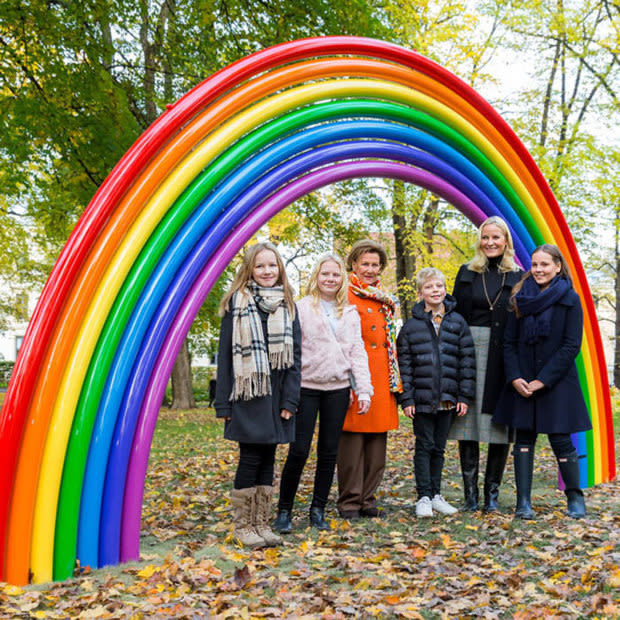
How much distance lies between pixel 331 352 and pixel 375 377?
590 millimetres

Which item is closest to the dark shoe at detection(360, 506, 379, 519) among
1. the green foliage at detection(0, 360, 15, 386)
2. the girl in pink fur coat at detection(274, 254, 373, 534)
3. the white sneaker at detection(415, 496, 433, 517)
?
the white sneaker at detection(415, 496, 433, 517)

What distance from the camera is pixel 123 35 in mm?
12336

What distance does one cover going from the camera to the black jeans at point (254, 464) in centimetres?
455

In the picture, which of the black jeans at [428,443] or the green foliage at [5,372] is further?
the green foliage at [5,372]

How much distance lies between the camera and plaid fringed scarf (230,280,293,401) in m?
4.43

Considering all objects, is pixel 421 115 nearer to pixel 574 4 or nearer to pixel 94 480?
pixel 94 480

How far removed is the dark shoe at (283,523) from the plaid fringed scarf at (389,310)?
48.2 inches

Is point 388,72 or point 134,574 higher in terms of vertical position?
point 388,72

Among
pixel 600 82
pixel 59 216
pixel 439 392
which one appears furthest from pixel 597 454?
pixel 600 82

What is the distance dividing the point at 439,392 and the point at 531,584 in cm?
190

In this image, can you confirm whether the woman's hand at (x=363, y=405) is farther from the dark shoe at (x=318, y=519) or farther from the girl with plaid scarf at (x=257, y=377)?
the dark shoe at (x=318, y=519)

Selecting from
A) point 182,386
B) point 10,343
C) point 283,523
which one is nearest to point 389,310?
point 283,523

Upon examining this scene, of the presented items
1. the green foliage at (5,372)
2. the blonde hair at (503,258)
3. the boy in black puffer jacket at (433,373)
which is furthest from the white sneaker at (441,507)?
the green foliage at (5,372)

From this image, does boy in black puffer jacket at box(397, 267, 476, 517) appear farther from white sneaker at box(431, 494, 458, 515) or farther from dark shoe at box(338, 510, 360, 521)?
dark shoe at box(338, 510, 360, 521)
